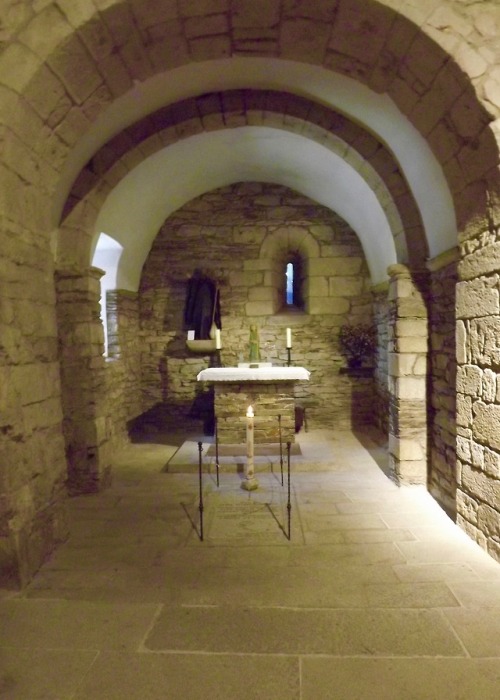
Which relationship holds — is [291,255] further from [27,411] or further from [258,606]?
[258,606]

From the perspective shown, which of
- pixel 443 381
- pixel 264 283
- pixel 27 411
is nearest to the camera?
pixel 27 411

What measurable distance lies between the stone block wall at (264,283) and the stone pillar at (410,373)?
9.21 feet

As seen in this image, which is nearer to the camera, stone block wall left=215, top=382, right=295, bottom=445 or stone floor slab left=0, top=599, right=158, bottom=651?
stone floor slab left=0, top=599, right=158, bottom=651

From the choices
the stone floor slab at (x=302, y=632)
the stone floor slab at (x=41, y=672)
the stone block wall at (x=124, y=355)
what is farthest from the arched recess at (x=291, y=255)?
the stone floor slab at (x=41, y=672)

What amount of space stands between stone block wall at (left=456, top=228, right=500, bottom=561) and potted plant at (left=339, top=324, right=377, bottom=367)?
382cm

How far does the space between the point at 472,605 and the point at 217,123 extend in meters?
4.90

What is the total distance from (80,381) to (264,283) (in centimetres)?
384

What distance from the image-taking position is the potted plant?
7.18m

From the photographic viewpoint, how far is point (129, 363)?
7062 millimetres

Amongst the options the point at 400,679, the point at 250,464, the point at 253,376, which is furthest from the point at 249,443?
the point at 400,679

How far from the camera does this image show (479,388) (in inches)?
122

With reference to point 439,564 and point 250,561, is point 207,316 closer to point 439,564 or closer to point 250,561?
point 250,561

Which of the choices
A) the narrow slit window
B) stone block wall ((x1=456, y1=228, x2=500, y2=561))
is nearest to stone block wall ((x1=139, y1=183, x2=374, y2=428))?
the narrow slit window

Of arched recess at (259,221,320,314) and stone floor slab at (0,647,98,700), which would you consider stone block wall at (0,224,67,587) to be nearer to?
stone floor slab at (0,647,98,700)
